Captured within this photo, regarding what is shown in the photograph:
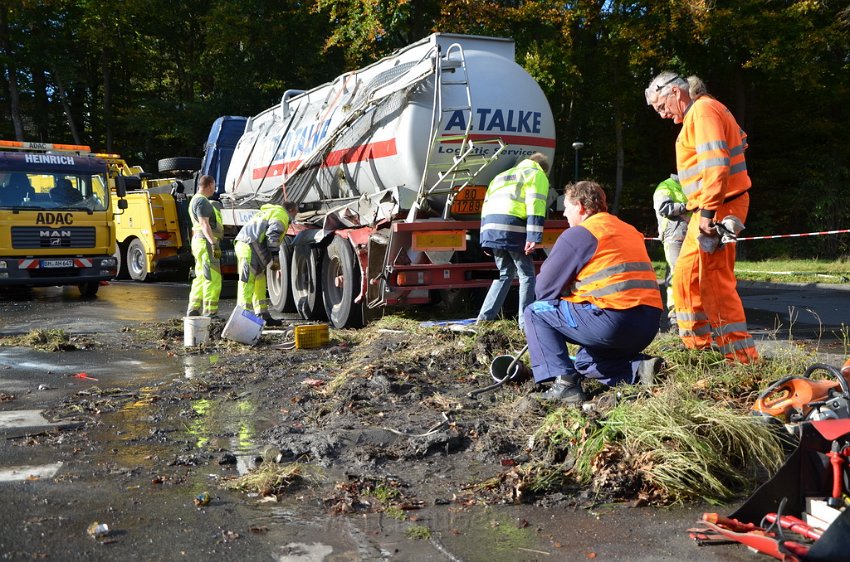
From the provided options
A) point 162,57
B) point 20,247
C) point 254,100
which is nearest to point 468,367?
point 20,247

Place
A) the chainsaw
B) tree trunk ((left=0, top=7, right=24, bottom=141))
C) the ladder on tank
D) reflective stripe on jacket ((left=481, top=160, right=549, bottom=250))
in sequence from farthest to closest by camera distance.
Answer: tree trunk ((left=0, top=7, right=24, bottom=141)) → the ladder on tank → reflective stripe on jacket ((left=481, top=160, right=549, bottom=250)) → the chainsaw

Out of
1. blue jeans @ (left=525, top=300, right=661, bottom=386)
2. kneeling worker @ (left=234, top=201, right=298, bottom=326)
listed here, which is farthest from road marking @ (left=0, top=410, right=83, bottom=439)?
kneeling worker @ (left=234, top=201, right=298, bottom=326)

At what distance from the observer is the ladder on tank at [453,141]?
881 centimetres

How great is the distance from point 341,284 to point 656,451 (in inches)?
258

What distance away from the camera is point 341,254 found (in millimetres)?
9672

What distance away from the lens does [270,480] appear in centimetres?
407

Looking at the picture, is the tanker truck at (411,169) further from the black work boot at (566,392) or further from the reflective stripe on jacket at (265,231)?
the black work boot at (566,392)

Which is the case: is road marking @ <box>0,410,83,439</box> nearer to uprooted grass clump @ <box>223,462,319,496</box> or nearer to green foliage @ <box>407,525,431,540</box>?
uprooted grass clump @ <box>223,462,319,496</box>

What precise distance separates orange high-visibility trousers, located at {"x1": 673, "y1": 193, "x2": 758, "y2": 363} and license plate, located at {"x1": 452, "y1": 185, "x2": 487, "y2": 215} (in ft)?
13.5

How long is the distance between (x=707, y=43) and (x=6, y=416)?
19.3 m

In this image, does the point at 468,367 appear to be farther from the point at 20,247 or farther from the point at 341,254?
the point at 20,247

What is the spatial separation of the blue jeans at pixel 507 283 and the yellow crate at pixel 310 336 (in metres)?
1.60

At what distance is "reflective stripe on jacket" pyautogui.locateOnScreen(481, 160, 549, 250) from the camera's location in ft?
26.0

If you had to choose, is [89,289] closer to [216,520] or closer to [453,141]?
[453,141]
